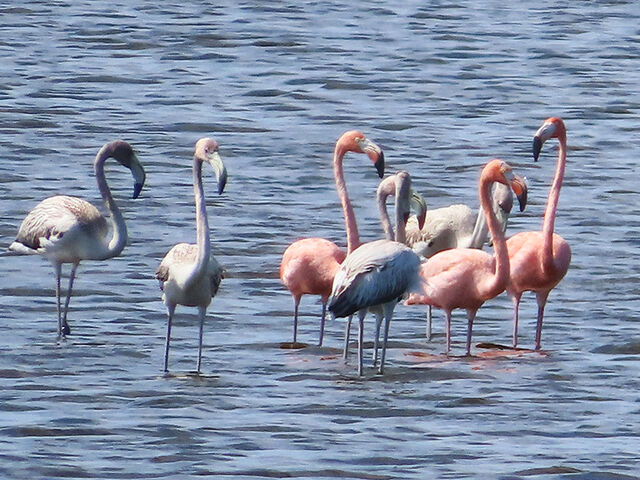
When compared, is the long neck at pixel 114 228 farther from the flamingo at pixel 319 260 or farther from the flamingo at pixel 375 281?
the flamingo at pixel 375 281

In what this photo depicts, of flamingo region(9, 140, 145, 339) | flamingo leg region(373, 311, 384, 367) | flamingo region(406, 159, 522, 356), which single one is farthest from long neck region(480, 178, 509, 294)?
flamingo region(9, 140, 145, 339)

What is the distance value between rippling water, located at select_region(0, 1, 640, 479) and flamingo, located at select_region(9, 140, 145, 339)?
428 mm

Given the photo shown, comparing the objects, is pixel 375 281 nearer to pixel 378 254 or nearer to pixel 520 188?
pixel 378 254

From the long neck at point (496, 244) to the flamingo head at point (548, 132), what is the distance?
450 millimetres

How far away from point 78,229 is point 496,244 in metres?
2.53

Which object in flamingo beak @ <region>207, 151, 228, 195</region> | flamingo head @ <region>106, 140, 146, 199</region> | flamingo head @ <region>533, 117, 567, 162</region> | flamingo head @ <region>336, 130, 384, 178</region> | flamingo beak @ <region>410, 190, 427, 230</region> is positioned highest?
flamingo head @ <region>533, 117, 567, 162</region>

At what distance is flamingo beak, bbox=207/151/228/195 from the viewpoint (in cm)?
990

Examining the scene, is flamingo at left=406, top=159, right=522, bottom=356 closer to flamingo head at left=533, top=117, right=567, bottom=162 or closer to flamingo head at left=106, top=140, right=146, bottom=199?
flamingo head at left=533, top=117, right=567, bottom=162

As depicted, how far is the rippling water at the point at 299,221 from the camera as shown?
8902 mm

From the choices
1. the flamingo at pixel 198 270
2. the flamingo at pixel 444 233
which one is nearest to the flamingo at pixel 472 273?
the flamingo at pixel 444 233

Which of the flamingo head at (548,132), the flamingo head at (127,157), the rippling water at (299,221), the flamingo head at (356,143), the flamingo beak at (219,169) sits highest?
the flamingo head at (548,132)

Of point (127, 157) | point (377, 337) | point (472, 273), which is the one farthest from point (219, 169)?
point (472, 273)

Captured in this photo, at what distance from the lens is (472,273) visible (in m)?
10.6

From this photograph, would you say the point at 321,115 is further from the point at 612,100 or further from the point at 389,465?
the point at 389,465
